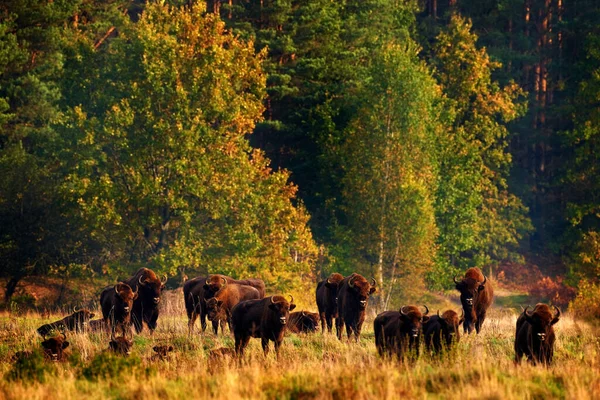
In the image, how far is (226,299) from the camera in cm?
3058

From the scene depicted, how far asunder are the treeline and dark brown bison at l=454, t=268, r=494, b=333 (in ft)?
61.5

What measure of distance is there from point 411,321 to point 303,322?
37.0ft

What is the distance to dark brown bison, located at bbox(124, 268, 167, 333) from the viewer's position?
31.3 metres

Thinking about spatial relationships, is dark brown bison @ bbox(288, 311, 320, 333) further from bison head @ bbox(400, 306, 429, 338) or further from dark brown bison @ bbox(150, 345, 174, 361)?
bison head @ bbox(400, 306, 429, 338)

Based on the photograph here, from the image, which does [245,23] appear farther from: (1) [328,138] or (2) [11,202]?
(2) [11,202]

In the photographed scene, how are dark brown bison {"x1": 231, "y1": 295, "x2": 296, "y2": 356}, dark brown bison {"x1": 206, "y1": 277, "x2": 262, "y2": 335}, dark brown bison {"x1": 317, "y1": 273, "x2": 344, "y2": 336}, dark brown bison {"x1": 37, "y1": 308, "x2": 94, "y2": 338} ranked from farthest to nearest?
dark brown bison {"x1": 317, "y1": 273, "x2": 344, "y2": 336}
dark brown bison {"x1": 206, "y1": 277, "x2": 262, "y2": 335}
dark brown bison {"x1": 37, "y1": 308, "x2": 94, "y2": 338}
dark brown bison {"x1": 231, "y1": 295, "x2": 296, "y2": 356}

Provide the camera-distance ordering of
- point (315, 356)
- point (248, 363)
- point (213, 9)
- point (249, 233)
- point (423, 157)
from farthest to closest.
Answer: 1. point (213, 9)
2. point (423, 157)
3. point (249, 233)
4. point (315, 356)
5. point (248, 363)

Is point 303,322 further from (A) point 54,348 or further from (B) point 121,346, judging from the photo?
(A) point 54,348

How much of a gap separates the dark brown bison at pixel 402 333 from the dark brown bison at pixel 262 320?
2.37 meters

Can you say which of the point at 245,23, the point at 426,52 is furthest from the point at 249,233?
the point at 426,52

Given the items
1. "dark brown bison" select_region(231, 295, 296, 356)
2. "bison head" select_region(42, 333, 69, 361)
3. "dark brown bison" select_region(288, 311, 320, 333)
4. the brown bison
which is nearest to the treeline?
the brown bison

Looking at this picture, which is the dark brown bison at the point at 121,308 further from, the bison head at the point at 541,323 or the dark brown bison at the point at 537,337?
the bison head at the point at 541,323

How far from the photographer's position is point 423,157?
57562 mm

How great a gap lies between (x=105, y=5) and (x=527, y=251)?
3308cm
